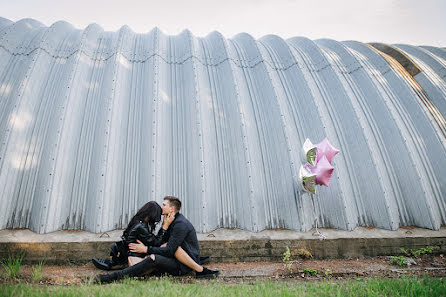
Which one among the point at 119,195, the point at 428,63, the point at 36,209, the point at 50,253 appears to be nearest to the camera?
the point at 50,253

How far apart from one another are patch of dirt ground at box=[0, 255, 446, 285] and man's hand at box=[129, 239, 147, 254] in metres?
0.92

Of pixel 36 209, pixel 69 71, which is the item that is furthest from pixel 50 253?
pixel 69 71

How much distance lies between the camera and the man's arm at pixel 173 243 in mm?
4680

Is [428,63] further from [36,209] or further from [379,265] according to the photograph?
[36,209]

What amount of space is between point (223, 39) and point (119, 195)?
836 cm

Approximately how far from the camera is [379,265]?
241 inches

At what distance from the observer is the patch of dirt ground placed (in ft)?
16.6

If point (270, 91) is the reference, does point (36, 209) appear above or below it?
below

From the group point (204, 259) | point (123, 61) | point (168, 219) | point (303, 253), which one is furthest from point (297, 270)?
point (123, 61)

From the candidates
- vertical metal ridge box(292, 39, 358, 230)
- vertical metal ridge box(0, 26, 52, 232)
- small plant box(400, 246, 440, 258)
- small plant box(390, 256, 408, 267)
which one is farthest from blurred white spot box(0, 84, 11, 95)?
small plant box(400, 246, 440, 258)

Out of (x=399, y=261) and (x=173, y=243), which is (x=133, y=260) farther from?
(x=399, y=261)

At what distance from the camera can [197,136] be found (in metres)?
8.09

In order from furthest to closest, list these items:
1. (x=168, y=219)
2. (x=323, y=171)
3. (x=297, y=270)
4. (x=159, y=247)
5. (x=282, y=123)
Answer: (x=282, y=123) → (x=323, y=171) → (x=297, y=270) → (x=168, y=219) → (x=159, y=247)

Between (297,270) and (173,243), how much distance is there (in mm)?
3000
